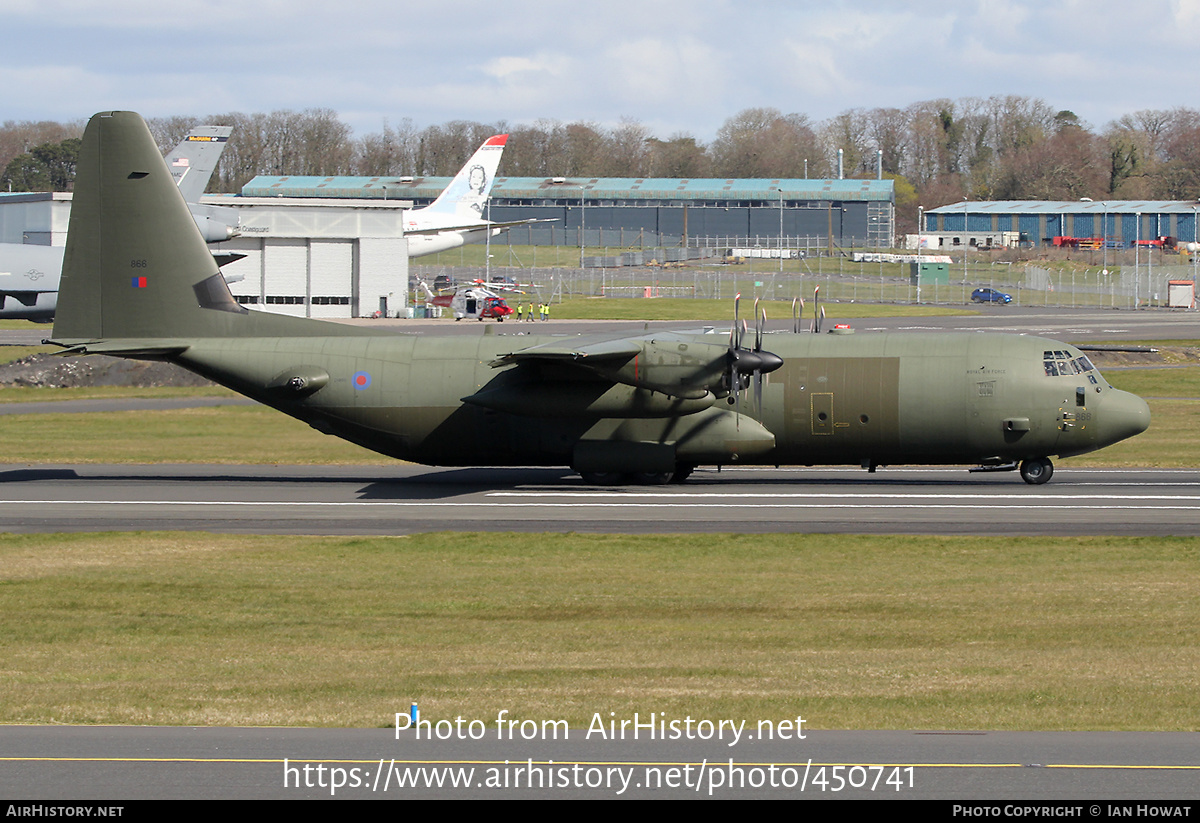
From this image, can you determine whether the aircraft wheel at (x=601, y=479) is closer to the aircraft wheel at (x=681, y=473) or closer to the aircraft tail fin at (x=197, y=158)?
the aircraft wheel at (x=681, y=473)

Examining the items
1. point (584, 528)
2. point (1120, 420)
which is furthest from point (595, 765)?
point (1120, 420)

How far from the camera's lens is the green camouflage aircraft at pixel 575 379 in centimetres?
3095

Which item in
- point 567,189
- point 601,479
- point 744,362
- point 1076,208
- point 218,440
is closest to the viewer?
point 744,362

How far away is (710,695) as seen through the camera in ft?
46.3

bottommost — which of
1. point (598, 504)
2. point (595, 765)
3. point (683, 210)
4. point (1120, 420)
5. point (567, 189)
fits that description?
point (598, 504)

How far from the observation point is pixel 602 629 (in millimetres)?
18188

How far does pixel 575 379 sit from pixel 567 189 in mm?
134732

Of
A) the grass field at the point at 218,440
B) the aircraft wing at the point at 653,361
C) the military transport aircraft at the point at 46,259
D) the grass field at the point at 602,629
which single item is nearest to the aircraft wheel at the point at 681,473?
the aircraft wing at the point at 653,361

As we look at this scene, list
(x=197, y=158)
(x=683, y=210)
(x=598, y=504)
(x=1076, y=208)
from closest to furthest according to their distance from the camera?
1. (x=598, y=504)
2. (x=197, y=158)
3. (x=683, y=210)
4. (x=1076, y=208)

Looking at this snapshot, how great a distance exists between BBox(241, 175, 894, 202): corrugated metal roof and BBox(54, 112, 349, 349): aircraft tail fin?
12708 centimetres

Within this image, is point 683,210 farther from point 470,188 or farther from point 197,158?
point 197,158
